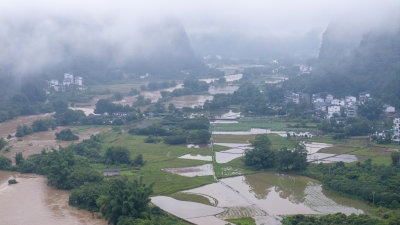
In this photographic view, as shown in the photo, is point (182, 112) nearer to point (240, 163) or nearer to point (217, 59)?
point (240, 163)

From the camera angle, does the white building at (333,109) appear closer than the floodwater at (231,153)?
No

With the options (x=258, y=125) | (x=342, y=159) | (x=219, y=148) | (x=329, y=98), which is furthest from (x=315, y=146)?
(x=329, y=98)

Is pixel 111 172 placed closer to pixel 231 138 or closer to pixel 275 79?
pixel 231 138

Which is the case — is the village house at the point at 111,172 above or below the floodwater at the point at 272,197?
above

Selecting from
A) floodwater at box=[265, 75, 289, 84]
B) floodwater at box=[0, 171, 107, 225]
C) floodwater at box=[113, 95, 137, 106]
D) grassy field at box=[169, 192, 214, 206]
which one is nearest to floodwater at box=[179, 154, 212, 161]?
grassy field at box=[169, 192, 214, 206]

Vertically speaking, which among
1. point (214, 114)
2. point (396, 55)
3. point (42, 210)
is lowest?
point (42, 210)

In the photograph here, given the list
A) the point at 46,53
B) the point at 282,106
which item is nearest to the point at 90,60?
the point at 46,53

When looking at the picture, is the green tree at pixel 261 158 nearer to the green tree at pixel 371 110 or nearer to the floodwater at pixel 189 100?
the green tree at pixel 371 110

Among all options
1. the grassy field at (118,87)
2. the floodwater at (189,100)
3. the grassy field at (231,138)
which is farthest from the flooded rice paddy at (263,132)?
the grassy field at (118,87)
